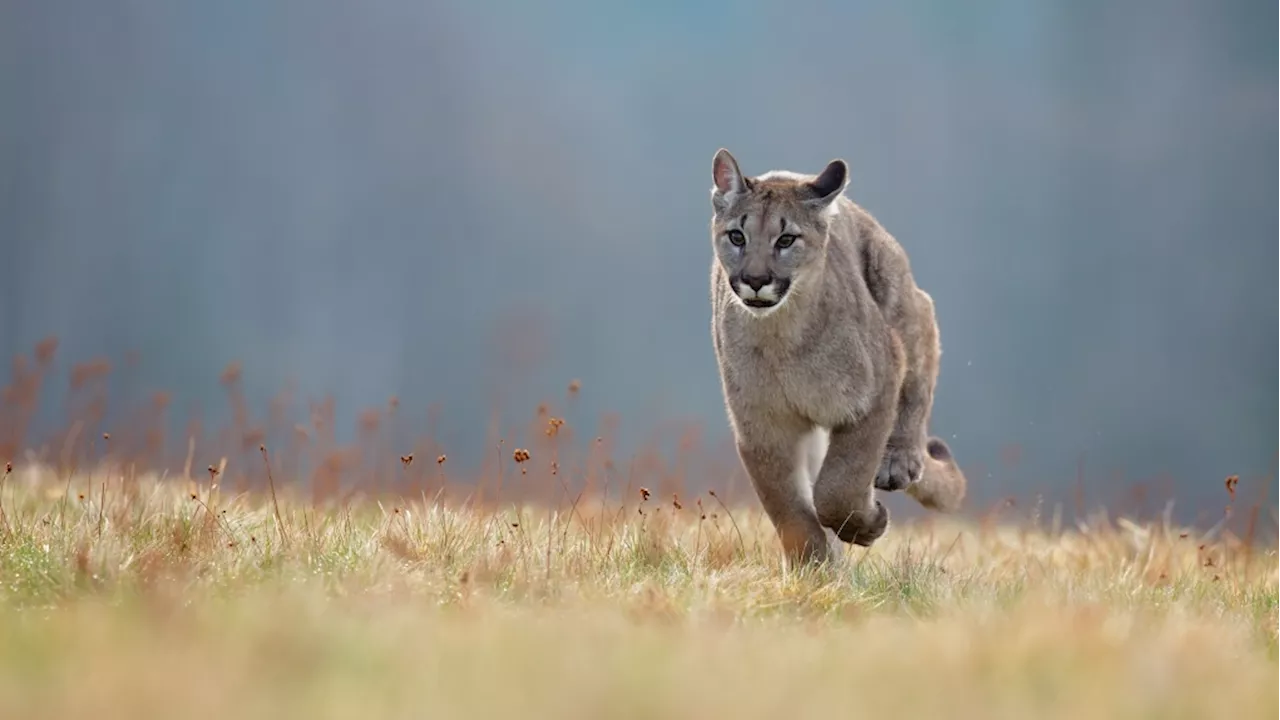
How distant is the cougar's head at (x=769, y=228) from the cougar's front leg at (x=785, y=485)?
67 cm

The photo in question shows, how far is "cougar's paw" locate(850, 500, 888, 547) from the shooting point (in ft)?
21.7

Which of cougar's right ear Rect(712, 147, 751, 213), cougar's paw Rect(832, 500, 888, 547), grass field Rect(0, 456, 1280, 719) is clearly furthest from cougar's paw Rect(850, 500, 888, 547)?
cougar's right ear Rect(712, 147, 751, 213)

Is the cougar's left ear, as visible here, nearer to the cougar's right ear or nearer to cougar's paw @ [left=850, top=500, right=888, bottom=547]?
the cougar's right ear

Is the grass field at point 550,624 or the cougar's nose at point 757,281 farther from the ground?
the cougar's nose at point 757,281

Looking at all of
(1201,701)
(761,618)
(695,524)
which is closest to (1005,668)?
(1201,701)

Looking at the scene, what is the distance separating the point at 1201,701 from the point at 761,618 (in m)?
1.70

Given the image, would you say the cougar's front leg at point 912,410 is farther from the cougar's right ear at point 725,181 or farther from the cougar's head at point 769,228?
the cougar's right ear at point 725,181

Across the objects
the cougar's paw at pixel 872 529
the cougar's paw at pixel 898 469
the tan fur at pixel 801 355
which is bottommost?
the cougar's paw at pixel 872 529

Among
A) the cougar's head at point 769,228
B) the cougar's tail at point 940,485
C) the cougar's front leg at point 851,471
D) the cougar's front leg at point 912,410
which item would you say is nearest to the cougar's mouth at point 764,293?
the cougar's head at point 769,228

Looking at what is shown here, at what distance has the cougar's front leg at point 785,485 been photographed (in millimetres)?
6426

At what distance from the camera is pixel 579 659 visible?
3521 mm

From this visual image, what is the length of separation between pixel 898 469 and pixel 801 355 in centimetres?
113

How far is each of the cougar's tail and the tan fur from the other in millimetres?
755

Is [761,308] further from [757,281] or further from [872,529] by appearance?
[872,529]
